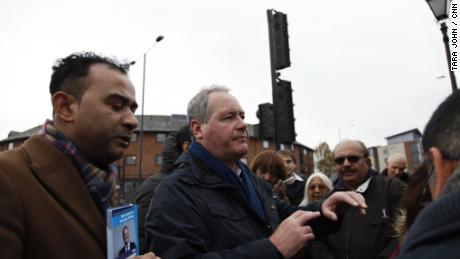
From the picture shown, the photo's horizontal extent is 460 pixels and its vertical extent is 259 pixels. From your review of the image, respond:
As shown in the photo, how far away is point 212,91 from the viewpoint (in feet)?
8.83

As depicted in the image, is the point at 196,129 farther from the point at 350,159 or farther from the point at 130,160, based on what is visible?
the point at 130,160

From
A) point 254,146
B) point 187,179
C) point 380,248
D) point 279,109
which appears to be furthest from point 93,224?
point 254,146

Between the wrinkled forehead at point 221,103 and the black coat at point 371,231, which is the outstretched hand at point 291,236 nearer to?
the wrinkled forehead at point 221,103

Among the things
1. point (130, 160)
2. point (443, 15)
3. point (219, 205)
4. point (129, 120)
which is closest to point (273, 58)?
point (443, 15)

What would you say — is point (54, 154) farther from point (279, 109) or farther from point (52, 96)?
point (279, 109)

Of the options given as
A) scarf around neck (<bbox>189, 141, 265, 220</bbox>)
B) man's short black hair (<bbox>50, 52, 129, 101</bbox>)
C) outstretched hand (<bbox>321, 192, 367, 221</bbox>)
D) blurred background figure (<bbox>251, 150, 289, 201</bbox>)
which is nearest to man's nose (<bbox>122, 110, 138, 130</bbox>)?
man's short black hair (<bbox>50, 52, 129, 101</bbox>)

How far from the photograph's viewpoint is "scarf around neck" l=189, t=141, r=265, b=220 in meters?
2.33

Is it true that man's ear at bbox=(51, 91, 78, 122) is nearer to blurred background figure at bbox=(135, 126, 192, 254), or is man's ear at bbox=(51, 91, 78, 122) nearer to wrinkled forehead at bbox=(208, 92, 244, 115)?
wrinkled forehead at bbox=(208, 92, 244, 115)

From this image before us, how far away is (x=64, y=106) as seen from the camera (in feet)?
6.06

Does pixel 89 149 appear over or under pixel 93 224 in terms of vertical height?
over

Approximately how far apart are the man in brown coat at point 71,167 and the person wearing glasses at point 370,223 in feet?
8.04

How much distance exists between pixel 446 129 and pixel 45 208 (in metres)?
1.52

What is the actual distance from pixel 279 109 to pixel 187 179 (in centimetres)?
397

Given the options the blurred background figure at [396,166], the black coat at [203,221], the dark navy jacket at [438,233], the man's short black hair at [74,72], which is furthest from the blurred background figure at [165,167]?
the blurred background figure at [396,166]
